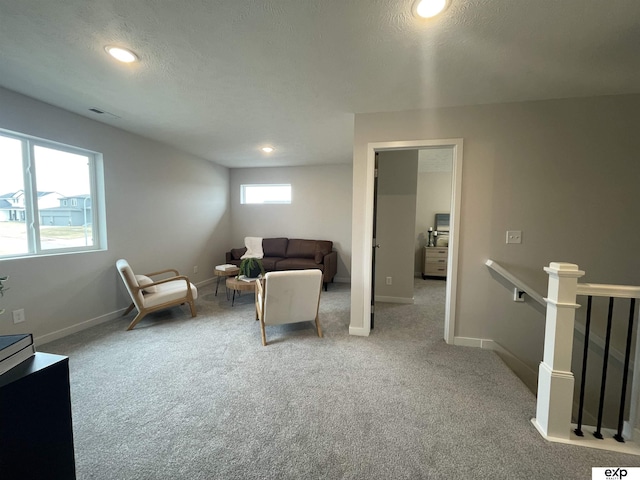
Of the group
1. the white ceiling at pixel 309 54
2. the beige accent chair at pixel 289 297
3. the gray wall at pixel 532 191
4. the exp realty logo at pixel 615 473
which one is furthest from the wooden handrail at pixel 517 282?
the beige accent chair at pixel 289 297

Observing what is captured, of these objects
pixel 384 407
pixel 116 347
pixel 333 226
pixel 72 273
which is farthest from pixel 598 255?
pixel 72 273

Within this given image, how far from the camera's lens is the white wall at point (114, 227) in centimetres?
249

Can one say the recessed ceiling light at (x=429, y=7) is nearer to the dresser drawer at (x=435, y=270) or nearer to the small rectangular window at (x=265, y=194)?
the small rectangular window at (x=265, y=194)

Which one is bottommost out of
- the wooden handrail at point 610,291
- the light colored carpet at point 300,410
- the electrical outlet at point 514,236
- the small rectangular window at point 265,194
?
the light colored carpet at point 300,410

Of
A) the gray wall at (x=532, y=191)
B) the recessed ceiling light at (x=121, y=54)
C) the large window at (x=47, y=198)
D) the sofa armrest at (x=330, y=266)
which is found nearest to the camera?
the recessed ceiling light at (x=121, y=54)

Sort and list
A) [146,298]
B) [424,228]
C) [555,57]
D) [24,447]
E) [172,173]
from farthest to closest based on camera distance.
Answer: [424,228]
[172,173]
[146,298]
[555,57]
[24,447]

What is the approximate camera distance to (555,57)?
1.76 m

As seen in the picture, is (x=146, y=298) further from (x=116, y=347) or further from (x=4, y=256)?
(x=4, y=256)

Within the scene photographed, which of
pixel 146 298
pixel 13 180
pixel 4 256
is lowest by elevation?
Answer: pixel 146 298

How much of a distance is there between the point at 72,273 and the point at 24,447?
2703 millimetres

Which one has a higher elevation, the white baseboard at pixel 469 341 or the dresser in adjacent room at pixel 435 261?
the dresser in adjacent room at pixel 435 261

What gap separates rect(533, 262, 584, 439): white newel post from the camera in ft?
4.95

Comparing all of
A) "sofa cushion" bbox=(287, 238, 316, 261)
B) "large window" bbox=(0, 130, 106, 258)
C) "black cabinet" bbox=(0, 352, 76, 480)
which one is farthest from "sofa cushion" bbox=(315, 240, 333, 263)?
"black cabinet" bbox=(0, 352, 76, 480)

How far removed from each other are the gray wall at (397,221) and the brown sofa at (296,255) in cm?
106
